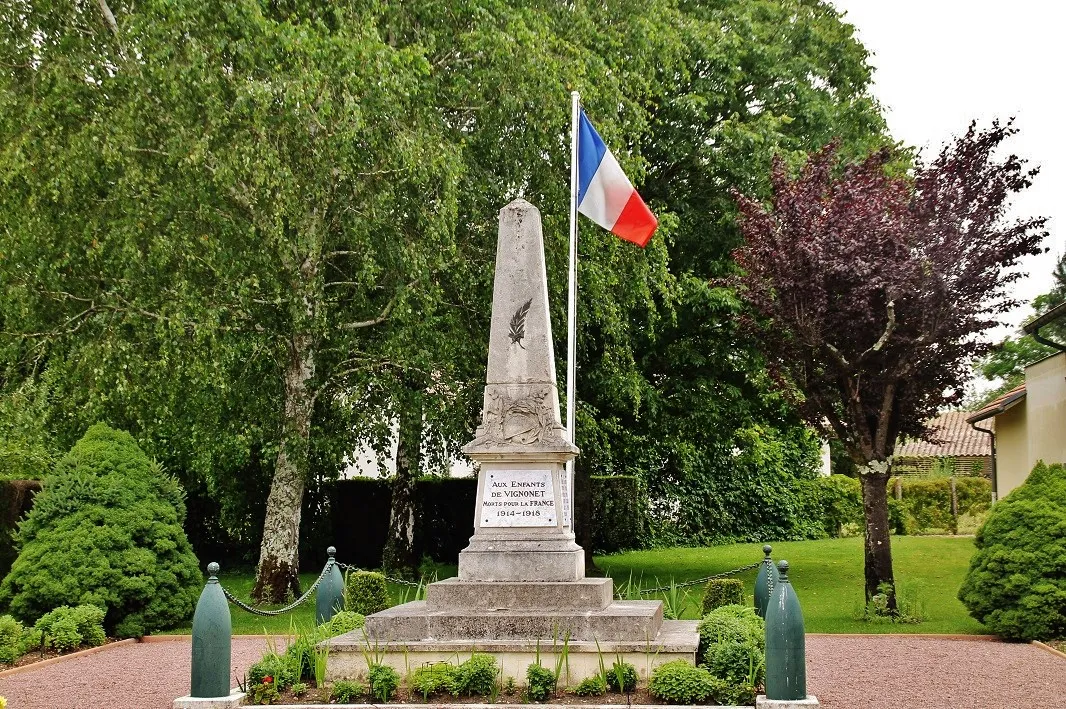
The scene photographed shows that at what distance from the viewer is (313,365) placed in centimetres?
1830

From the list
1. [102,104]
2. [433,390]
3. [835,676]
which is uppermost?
[102,104]

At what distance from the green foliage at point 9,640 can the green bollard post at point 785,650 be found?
849 centimetres

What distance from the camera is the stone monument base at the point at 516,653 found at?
31.6ft

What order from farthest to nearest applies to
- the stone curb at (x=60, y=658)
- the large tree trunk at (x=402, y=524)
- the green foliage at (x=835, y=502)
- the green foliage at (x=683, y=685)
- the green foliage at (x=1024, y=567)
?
the green foliage at (x=835, y=502) → the large tree trunk at (x=402, y=524) → the green foliage at (x=1024, y=567) → the stone curb at (x=60, y=658) → the green foliage at (x=683, y=685)

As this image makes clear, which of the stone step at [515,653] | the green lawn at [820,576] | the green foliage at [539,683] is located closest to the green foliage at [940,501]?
the green lawn at [820,576]

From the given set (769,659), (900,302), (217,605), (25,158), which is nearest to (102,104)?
(25,158)

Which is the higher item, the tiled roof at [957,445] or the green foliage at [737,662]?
the tiled roof at [957,445]

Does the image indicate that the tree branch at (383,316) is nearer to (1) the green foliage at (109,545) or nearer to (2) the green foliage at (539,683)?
(1) the green foliage at (109,545)

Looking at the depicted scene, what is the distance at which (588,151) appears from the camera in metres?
16.5

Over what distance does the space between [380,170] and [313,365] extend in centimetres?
352

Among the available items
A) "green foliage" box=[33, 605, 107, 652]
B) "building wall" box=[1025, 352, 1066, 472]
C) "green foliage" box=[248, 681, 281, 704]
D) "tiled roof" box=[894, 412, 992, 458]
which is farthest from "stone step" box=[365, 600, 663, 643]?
"tiled roof" box=[894, 412, 992, 458]

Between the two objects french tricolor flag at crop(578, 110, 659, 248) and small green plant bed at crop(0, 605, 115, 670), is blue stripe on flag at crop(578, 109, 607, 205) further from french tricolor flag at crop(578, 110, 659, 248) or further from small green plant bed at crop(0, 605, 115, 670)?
small green plant bed at crop(0, 605, 115, 670)

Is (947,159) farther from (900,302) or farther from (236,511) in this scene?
(236,511)

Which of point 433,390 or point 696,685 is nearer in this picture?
point 696,685
